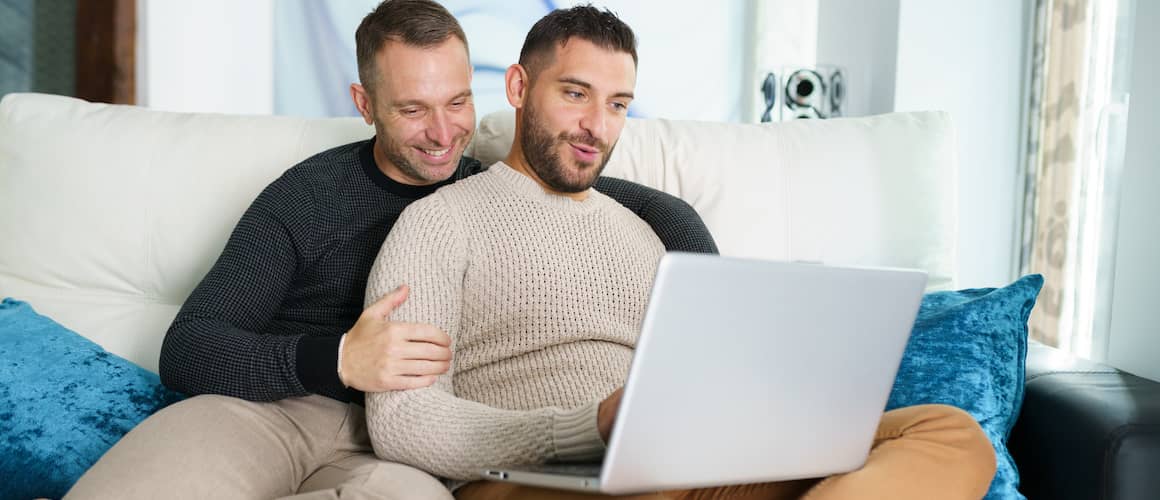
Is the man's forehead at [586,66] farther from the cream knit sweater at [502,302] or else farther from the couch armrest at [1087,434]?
the couch armrest at [1087,434]

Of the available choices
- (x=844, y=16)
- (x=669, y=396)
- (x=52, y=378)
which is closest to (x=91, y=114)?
(x=52, y=378)

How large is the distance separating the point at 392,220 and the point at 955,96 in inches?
80.9

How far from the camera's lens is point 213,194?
184cm

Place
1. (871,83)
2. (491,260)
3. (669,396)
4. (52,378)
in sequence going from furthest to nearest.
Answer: (871,83)
(52,378)
(491,260)
(669,396)

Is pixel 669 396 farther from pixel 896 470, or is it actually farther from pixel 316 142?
pixel 316 142

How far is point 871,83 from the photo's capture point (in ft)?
10.6

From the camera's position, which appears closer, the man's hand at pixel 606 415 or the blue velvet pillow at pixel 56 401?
the man's hand at pixel 606 415


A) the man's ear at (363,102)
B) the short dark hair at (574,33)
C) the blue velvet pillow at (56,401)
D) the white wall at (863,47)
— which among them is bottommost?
the blue velvet pillow at (56,401)

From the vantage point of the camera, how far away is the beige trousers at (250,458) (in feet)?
3.78

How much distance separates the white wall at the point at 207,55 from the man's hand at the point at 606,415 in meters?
3.35

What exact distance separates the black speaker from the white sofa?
1.28 metres

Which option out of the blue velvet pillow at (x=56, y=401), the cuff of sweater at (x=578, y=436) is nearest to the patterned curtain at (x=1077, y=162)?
the cuff of sweater at (x=578, y=436)

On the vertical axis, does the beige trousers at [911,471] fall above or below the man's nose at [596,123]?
below

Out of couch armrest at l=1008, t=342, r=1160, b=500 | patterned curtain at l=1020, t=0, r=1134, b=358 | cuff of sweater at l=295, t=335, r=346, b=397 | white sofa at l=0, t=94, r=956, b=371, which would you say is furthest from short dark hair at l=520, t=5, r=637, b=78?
patterned curtain at l=1020, t=0, r=1134, b=358
